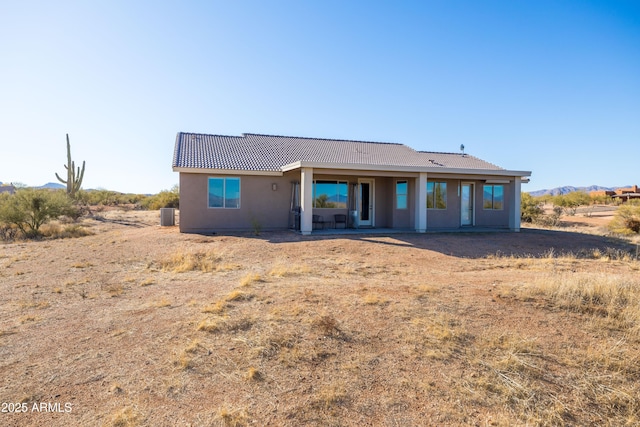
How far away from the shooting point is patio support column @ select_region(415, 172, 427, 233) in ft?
53.9

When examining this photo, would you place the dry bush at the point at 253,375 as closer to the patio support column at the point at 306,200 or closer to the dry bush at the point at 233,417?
the dry bush at the point at 233,417

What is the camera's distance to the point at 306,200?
15.0 m

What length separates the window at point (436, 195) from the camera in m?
17.9

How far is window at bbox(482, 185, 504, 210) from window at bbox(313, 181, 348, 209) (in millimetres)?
7330

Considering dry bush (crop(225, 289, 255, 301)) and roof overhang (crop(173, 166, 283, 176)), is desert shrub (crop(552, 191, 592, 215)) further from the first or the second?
dry bush (crop(225, 289, 255, 301))

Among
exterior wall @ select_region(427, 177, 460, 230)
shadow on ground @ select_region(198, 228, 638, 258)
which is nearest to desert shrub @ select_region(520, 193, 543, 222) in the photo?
exterior wall @ select_region(427, 177, 460, 230)

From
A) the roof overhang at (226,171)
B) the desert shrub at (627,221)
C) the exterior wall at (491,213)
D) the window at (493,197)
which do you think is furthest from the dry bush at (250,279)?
the desert shrub at (627,221)

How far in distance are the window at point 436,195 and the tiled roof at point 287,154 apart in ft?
A: 3.20

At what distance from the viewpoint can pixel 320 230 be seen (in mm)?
16625

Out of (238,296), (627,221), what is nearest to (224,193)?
(238,296)

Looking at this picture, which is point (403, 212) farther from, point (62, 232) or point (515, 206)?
point (62, 232)

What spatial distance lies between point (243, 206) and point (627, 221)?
19.3m

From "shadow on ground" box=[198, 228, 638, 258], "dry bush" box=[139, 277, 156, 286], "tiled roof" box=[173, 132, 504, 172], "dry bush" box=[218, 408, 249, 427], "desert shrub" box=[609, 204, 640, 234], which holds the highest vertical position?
"tiled roof" box=[173, 132, 504, 172]

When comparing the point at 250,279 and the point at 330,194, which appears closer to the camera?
the point at 250,279
